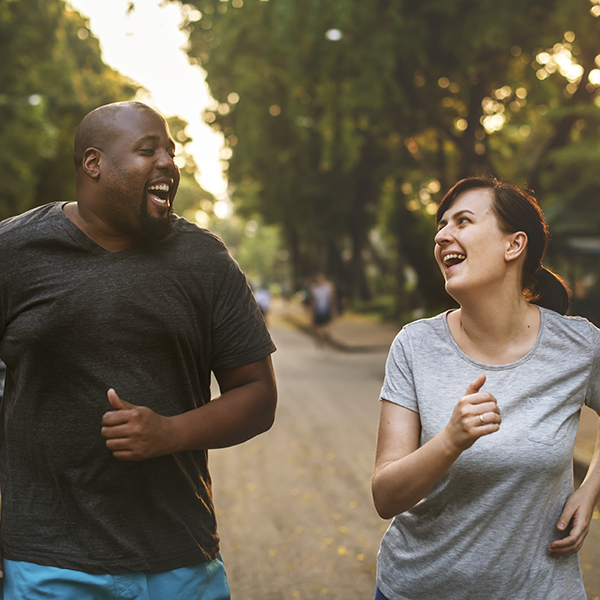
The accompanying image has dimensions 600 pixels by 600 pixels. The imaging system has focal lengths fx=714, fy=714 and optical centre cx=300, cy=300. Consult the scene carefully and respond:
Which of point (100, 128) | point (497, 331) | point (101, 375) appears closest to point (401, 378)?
point (497, 331)

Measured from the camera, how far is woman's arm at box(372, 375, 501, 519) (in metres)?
1.72

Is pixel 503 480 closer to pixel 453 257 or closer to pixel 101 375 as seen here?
pixel 453 257

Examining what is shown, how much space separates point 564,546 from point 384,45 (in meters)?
11.6

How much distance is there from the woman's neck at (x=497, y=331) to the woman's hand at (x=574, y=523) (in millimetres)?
439

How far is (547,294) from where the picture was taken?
7.50ft

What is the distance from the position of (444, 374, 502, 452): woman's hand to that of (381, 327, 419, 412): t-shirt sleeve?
0.35 m

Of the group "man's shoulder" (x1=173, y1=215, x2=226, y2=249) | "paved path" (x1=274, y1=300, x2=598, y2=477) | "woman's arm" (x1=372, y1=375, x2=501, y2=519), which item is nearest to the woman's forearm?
"woman's arm" (x1=372, y1=375, x2=501, y2=519)

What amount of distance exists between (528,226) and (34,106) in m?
17.4

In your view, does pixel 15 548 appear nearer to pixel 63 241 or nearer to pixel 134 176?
pixel 63 241

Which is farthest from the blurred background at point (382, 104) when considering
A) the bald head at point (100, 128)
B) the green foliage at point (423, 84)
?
the bald head at point (100, 128)

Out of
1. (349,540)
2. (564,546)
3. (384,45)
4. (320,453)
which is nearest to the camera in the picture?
(564,546)

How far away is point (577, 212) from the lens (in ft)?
62.8

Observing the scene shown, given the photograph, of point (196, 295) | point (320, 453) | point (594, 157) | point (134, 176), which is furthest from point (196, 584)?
point (594, 157)

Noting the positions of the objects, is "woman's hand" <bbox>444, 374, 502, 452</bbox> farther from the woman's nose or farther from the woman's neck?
the woman's nose
